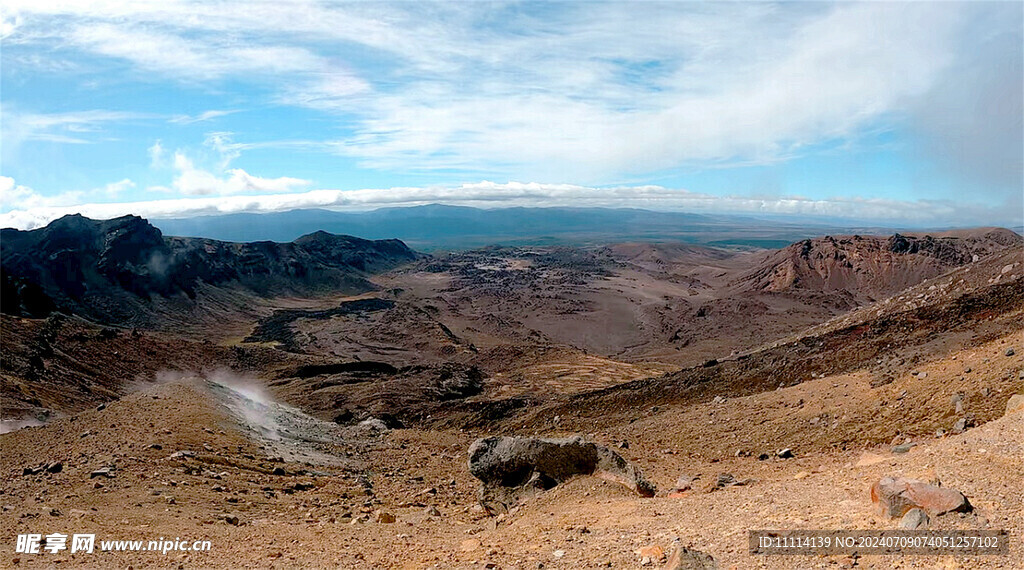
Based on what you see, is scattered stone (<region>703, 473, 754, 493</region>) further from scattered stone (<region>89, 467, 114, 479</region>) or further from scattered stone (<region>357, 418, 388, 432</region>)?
scattered stone (<region>357, 418, 388, 432</region>)

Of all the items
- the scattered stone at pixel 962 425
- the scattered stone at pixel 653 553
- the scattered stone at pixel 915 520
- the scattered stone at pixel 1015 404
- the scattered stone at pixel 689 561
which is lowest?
the scattered stone at pixel 653 553

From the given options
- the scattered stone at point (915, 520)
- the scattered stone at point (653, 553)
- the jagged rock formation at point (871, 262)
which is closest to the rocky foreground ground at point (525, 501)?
the scattered stone at point (653, 553)

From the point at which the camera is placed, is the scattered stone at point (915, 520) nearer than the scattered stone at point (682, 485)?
Yes

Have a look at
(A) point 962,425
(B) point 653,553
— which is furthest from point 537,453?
(A) point 962,425

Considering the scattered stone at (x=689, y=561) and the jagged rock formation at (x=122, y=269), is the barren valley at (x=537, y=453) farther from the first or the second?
the jagged rock formation at (x=122, y=269)

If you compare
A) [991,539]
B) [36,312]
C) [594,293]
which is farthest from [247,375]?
[594,293]

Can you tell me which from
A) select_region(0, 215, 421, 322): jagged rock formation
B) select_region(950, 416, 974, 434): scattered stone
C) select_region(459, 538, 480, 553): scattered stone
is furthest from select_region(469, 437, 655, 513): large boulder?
select_region(0, 215, 421, 322): jagged rock formation

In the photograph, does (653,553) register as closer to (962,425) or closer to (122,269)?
(962,425)
